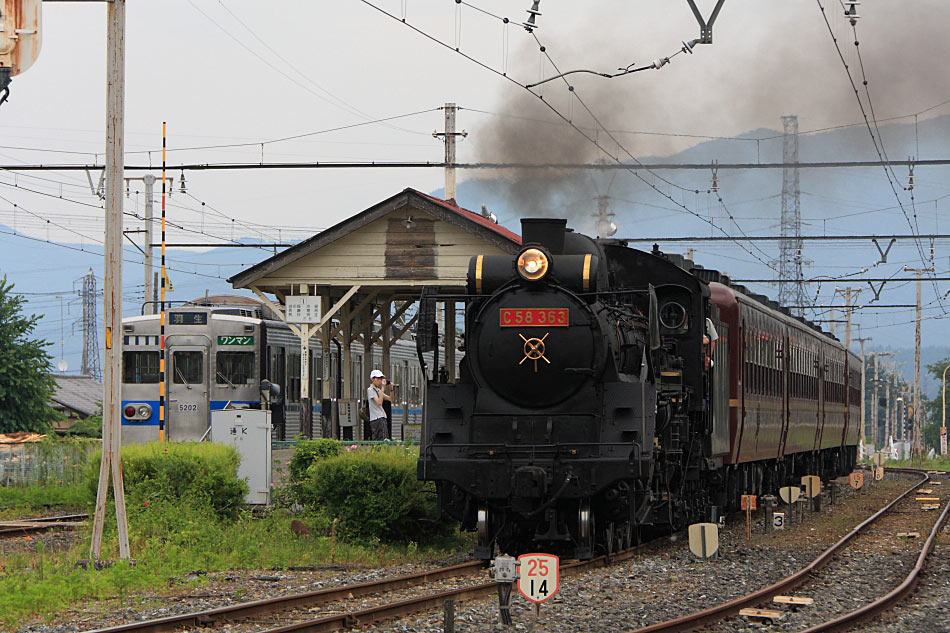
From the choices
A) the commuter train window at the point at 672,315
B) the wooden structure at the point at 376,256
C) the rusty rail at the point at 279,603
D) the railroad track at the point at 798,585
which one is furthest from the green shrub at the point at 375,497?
the wooden structure at the point at 376,256

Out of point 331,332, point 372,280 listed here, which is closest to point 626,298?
point 372,280

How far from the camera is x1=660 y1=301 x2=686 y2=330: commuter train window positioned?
14.8 m

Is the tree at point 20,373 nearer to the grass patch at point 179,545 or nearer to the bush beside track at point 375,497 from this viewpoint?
the grass patch at point 179,545

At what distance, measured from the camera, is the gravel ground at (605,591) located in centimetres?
936

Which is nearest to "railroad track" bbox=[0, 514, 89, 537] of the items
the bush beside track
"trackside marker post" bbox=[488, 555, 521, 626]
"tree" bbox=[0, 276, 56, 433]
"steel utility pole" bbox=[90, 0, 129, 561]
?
"steel utility pole" bbox=[90, 0, 129, 561]

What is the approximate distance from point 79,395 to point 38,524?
40849 millimetres

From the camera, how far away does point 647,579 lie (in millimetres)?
11859

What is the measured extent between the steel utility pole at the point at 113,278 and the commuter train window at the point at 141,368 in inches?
491

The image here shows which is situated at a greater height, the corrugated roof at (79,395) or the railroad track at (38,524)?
the corrugated roof at (79,395)

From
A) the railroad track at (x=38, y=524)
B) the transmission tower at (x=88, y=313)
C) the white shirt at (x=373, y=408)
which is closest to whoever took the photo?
the railroad track at (x=38, y=524)

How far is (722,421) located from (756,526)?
3351 mm

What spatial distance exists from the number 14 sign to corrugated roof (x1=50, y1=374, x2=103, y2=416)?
127 feet

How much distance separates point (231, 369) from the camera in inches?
988

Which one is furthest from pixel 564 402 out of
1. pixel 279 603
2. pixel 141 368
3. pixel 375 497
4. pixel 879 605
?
pixel 141 368
